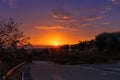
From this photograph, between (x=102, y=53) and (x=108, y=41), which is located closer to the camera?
(x=102, y=53)

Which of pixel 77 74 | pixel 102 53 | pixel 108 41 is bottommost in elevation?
pixel 77 74

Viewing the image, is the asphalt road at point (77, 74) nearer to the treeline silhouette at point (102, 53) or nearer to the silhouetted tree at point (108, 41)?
the treeline silhouette at point (102, 53)

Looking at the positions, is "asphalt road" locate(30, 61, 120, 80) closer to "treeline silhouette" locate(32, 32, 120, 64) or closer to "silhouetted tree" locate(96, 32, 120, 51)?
"treeline silhouette" locate(32, 32, 120, 64)

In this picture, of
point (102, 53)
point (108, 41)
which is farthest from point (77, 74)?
point (108, 41)

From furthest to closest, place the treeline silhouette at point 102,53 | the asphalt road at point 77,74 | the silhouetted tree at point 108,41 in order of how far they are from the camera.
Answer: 1. the silhouetted tree at point 108,41
2. the treeline silhouette at point 102,53
3. the asphalt road at point 77,74

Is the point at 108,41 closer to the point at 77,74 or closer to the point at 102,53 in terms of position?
the point at 102,53

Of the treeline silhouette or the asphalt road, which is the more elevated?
the treeline silhouette

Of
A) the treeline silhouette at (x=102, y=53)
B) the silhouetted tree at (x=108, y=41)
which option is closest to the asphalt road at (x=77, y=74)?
the treeline silhouette at (x=102, y=53)

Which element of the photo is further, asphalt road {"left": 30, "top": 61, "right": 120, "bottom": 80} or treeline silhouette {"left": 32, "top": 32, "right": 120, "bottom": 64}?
treeline silhouette {"left": 32, "top": 32, "right": 120, "bottom": 64}

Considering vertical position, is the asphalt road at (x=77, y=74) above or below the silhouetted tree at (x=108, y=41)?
below

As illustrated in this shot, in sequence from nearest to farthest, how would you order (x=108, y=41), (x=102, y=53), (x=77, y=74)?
(x=77, y=74) < (x=102, y=53) < (x=108, y=41)

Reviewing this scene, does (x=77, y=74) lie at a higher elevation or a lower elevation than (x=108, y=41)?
lower

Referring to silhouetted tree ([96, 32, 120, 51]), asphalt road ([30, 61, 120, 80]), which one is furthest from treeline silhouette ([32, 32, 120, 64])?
asphalt road ([30, 61, 120, 80])

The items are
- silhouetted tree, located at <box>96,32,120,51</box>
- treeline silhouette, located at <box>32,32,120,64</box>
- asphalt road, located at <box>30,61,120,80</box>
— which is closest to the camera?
asphalt road, located at <box>30,61,120,80</box>
